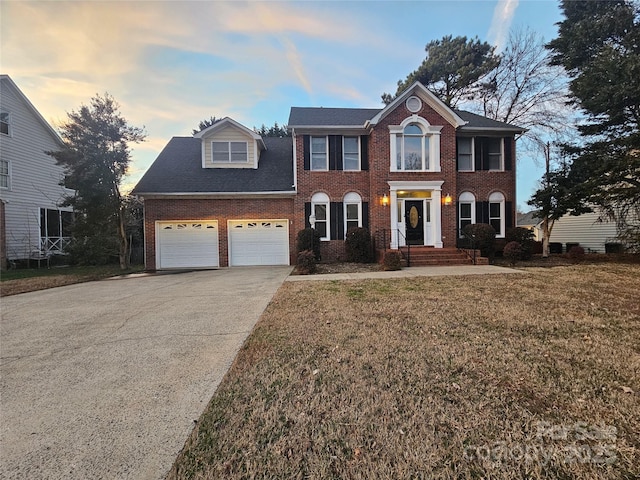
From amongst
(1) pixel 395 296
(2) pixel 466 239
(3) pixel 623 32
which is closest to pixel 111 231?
(1) pixel 395 296

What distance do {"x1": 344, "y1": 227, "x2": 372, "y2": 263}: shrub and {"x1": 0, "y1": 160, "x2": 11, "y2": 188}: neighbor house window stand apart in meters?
18.0

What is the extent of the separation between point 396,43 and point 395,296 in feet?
41.5

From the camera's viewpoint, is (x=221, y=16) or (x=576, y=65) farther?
(x=576, y=65)

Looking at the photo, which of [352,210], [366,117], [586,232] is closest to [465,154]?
[366,117]

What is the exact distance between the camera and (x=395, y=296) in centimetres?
657

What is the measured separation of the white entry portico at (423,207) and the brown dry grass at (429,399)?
8.16 meters

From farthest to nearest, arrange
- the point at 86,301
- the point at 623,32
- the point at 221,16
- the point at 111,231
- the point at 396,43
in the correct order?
the point at 111,231 < the point at 396,43 < the point at 623,32 < the point at 221,16 < the point at 86,301

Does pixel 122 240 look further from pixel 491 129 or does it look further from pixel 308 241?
pixel 491 129

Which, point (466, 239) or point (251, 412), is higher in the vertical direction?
point (466, 239)

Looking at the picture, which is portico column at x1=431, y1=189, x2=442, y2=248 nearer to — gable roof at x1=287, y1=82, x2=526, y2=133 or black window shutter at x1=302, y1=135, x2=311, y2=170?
gable roof at x1=287, y1=82, x2=526, y2=133

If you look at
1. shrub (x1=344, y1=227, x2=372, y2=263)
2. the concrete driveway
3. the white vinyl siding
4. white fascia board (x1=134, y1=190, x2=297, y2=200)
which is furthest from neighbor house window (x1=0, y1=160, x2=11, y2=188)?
shrub (x1=344, y1=227, x2=372, y2=263)

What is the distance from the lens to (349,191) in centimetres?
1359

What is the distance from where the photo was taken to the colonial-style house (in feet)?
43.1

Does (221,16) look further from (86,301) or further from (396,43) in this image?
(86,301)
